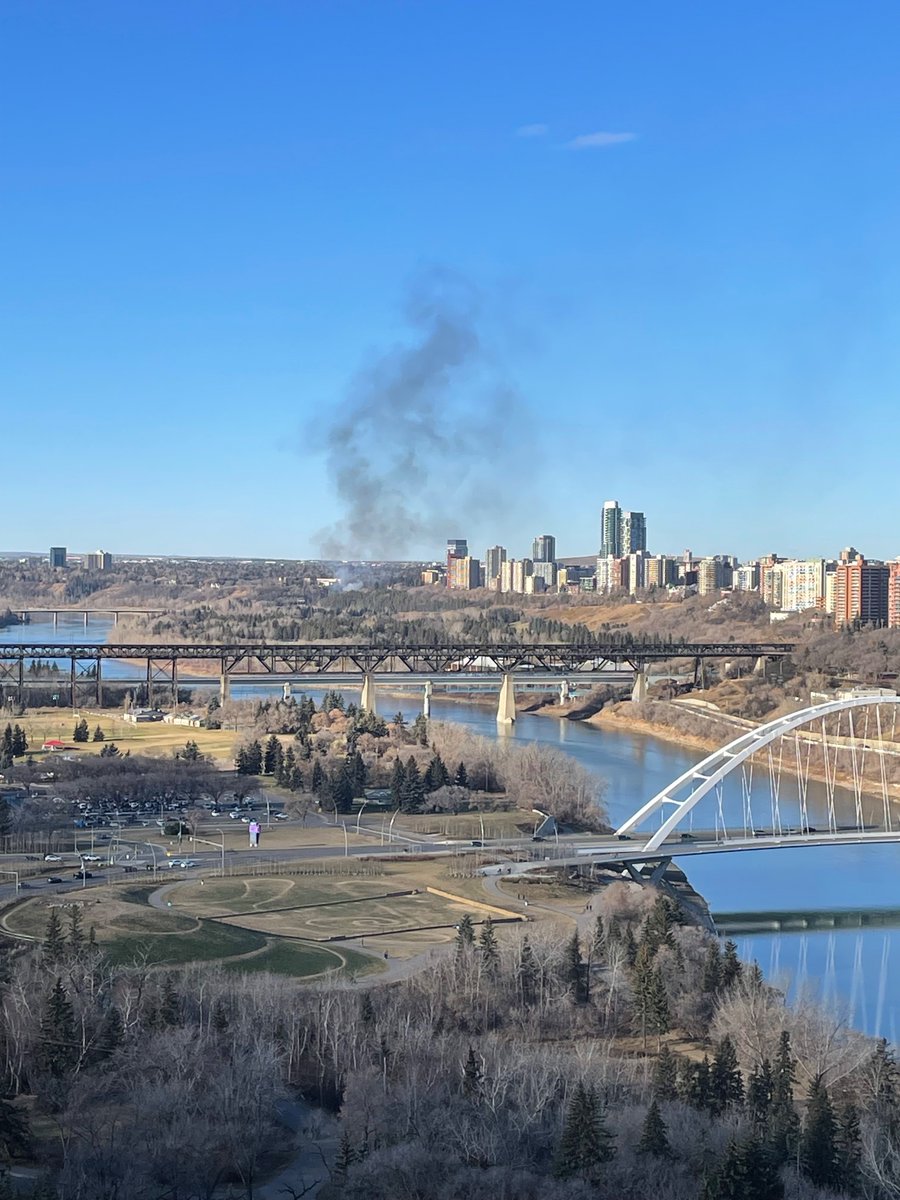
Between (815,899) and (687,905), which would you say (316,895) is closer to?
(687,905)

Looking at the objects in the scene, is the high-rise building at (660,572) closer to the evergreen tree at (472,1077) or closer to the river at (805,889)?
the river at (805,889)

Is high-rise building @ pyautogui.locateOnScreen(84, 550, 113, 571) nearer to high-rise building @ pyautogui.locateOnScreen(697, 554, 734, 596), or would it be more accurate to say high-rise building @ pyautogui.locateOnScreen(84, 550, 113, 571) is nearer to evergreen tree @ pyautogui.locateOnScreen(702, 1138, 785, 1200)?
high-rise building @ pyautogui.locateOnScreen(697, 554, 734, 596)

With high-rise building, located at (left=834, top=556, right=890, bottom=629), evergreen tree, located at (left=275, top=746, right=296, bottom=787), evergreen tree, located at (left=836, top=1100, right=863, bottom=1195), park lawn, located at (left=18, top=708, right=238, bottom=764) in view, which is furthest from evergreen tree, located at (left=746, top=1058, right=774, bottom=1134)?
high-rise building, located at (left=834, top=556, right=890, bottom=629)

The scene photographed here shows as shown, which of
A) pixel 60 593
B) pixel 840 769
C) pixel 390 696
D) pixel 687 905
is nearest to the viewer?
pixel 687 905

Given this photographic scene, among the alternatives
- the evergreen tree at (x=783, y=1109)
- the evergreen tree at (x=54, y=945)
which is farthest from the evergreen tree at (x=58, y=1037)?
the evergreen tree at (x=783, y=1109)

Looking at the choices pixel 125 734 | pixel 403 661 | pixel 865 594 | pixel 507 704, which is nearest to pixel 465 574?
pixel 865 594

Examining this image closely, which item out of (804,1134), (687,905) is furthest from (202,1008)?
(687,905)
